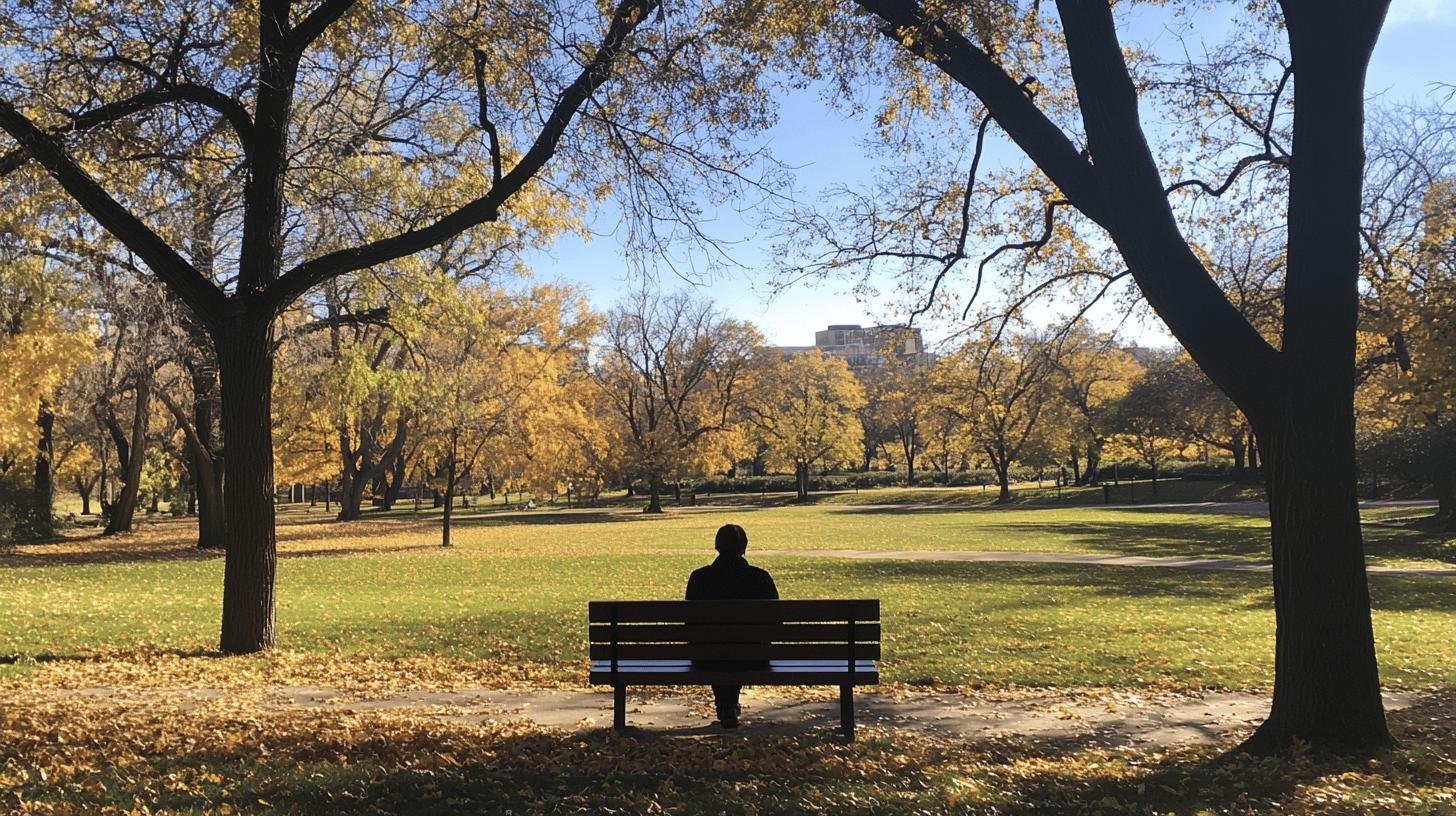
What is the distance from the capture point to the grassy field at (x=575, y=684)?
444 cm

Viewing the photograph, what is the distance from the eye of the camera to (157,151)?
9.30m

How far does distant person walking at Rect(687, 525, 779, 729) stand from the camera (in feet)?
19.5

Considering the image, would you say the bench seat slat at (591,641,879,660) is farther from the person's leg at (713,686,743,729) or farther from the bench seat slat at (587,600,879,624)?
the person's leg at (713,686,743,729)

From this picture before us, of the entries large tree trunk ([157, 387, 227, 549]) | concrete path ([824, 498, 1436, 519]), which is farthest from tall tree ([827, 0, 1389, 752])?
concrete path ([824, 498, 1436, 519])

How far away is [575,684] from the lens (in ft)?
25.9

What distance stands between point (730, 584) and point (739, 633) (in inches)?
16.2

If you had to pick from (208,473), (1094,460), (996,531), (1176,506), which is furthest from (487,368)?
(1094,460)

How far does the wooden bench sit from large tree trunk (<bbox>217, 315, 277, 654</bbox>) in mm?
4868

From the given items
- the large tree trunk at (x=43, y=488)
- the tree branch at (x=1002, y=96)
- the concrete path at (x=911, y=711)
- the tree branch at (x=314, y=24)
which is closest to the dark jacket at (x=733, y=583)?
the concrete path at (x=911, y=711)

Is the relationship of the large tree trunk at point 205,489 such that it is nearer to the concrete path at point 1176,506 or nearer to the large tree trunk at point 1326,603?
the large tree trunk at point 1326,603

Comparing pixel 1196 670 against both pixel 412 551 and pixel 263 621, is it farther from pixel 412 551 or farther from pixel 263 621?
pixel 412 551

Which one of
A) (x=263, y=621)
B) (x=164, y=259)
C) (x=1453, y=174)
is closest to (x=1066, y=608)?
(x=263, y=621)

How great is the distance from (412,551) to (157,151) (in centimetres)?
1714

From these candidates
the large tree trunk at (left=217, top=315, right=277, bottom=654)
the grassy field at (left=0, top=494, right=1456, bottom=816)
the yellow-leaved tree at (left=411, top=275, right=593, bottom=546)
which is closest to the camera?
the grassy field at (left=0, top=494, right=1456, bottom=816)
